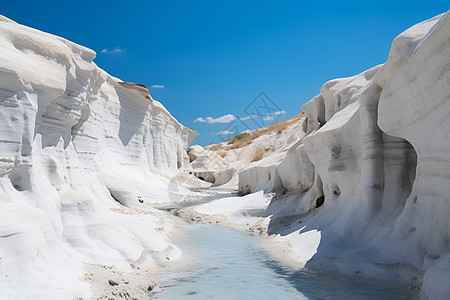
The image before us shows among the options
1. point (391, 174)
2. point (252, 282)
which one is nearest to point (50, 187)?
point (252, 282)

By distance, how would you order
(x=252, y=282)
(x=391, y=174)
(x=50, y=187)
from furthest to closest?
(x=391, y=174)
(x=50, y=187)
(x=252, y=282)

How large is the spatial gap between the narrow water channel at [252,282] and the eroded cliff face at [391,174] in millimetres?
477

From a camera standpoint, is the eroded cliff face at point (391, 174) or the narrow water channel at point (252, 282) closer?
the eroded cliff face at point (391, 174)

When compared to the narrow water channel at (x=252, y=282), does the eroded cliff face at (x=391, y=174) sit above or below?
above

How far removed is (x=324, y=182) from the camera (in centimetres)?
1059

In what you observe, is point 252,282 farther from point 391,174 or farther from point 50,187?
point 50,187

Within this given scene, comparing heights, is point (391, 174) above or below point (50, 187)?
below

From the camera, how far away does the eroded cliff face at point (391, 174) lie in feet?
16.8

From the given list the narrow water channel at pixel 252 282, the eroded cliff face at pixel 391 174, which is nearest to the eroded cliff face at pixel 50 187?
the narrow water channel at pixel 252 282

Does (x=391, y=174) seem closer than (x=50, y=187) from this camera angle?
No

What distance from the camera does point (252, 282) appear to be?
6367 mm

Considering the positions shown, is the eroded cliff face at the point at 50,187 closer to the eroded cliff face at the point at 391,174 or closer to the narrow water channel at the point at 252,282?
the narrow water channel at the point at 252,282

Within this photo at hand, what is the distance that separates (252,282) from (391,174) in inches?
157

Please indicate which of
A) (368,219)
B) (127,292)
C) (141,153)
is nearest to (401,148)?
(368,219)
